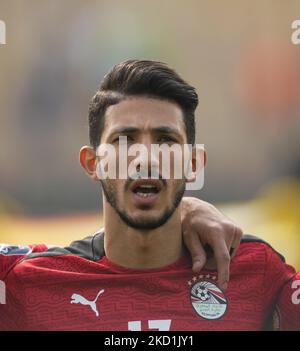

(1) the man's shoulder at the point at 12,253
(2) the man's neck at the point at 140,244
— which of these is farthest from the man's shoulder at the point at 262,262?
(1) the man's shoulder at the point at 12,253

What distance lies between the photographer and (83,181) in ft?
5.50

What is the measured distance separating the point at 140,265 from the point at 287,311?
0.46 meters

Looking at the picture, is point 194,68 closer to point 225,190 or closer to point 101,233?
point 225,190

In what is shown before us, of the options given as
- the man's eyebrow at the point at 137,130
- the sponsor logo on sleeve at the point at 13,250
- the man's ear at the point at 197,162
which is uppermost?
the man's eyebrow at the point at 137,130

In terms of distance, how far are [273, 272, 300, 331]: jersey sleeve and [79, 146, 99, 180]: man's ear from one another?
0.67 metres

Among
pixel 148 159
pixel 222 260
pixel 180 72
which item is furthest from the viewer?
pixel 180 72

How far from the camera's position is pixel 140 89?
4.83 ft

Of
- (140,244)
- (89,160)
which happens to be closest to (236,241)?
(140,244)

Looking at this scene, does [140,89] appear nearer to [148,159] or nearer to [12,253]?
[148,159]

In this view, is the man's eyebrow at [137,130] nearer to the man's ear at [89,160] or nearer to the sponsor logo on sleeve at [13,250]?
the man's ear at [89,160]

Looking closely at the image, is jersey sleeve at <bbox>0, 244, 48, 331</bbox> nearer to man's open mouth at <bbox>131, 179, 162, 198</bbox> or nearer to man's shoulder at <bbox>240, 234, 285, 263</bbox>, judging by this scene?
man's open mouth at <bbox>131, 179, 162, 198</bbox>

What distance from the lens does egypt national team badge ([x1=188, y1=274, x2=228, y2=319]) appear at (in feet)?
4.92

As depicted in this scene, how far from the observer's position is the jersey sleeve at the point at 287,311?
1.54m

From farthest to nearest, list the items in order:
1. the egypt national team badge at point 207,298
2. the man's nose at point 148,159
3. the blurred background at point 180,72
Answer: the blurred background at point 180,72 → the egypt national team badge at point 207,298 → the man's nose at point 148,159
